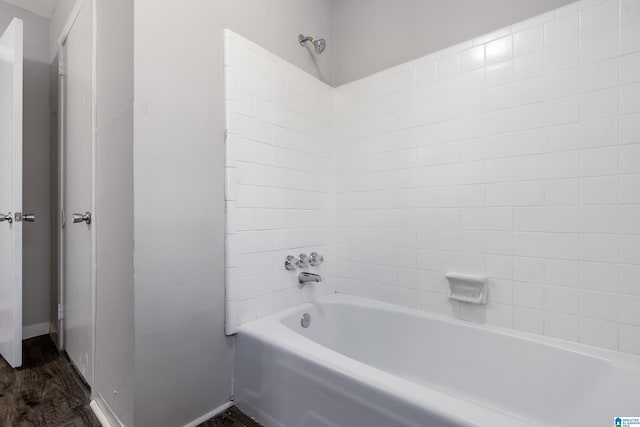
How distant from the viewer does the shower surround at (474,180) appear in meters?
1.18

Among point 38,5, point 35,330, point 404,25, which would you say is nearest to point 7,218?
point 35,330

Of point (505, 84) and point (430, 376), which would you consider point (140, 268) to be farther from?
point (505, 84)

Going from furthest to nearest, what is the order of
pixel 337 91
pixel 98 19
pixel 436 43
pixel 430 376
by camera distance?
pixel 337 91
pixel 436 43
pixel 430 376
pixel 98 19

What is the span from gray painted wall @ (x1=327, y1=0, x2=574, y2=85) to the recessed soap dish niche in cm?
124

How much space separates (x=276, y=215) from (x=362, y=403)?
1.02 meters

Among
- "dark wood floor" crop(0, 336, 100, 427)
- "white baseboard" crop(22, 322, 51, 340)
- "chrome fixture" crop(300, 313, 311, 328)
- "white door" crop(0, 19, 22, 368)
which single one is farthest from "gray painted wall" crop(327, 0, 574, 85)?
"white baseboard" crop(22, 322, 51, 340)

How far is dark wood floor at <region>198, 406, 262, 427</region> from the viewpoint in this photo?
1.31 meters

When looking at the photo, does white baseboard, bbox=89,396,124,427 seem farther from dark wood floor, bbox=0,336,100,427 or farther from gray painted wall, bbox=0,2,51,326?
gray painted wall, bbox=0,2,51,326

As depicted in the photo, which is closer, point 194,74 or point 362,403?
point 362,403

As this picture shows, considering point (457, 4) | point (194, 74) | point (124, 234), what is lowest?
point (124, 234)

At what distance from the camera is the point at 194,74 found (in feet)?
4.24

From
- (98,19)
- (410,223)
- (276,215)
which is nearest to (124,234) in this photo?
(276,215)

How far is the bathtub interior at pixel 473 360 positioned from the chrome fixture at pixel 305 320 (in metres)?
0.02

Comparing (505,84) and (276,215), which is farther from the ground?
(505,84)
